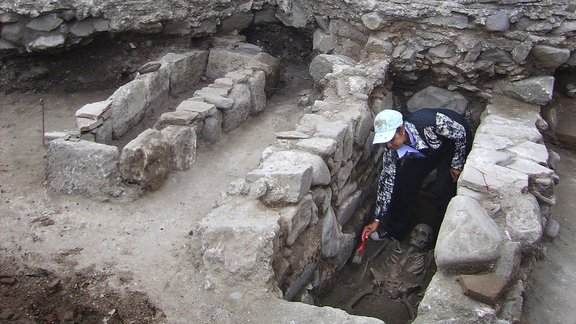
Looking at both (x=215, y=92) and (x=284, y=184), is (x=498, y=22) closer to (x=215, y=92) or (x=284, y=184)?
(x=215, y=92)

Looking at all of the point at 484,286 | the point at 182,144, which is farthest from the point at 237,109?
the point at 484,286

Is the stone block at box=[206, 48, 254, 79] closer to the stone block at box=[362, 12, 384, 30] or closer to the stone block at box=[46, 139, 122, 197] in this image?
the stone block at box=[362, 12, 384, 30]

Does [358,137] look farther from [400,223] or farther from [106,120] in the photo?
[106,120]

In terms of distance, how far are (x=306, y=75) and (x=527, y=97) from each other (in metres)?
2.78

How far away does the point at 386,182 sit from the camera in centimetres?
521

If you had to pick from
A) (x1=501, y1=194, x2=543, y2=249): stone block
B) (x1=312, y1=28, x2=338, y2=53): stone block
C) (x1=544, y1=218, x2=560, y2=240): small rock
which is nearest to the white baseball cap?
(x1=501, y1=194, x2=543, y2=249): stone block

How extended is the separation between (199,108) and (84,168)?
1.22m

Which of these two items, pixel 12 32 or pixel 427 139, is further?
pixel 12 32

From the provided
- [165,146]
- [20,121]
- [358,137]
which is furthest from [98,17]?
[358,137]

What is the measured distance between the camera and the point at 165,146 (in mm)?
A: 4711

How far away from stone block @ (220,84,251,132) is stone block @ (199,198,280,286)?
1.76m

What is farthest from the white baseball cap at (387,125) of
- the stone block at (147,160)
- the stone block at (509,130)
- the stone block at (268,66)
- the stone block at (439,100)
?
the stone block at (268,66)

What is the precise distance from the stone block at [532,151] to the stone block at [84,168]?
3302mm

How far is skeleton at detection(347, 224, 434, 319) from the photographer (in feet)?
16.5
